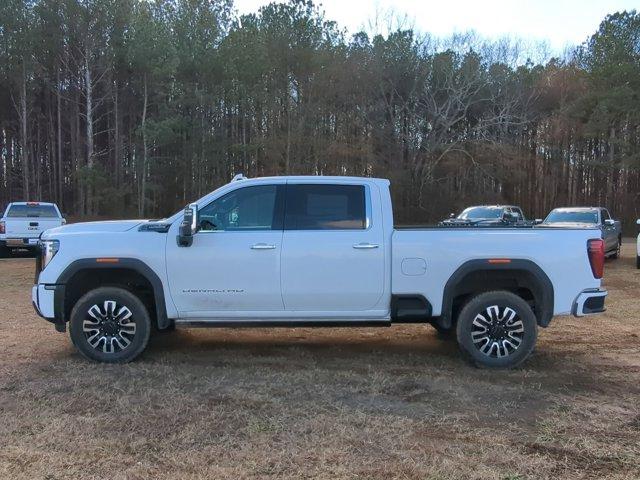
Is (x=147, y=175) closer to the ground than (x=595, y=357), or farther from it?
farther from it

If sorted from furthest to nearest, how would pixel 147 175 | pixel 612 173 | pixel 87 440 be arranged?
pixel 612 173 < pixel 147 175 < pixel 87 440

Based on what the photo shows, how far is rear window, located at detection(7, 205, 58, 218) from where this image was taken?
16578 millimetres

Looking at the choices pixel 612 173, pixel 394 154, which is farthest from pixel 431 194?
pixel 612 173

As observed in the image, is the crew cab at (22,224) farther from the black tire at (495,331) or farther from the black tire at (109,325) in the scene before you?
the black tire at (495,331)

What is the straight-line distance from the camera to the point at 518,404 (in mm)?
4844

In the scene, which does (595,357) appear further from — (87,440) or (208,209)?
(87,440)

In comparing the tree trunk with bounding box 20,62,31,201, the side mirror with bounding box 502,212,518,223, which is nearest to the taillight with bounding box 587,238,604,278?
the side mirror with bounding box 502,212,518,223

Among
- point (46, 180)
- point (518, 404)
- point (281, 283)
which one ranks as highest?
point (46, 180)

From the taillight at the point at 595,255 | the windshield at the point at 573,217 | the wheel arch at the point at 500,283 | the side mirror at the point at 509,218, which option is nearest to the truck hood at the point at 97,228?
the wheel arch at the point at 500,283

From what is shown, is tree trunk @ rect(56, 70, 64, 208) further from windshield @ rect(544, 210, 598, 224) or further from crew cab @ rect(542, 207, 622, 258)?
crew cab @ rect(542, 207, 622, 258)

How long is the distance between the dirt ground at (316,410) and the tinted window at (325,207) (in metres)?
1.49

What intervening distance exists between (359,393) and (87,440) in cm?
227

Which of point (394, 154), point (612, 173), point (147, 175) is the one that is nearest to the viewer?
point (147, 175)

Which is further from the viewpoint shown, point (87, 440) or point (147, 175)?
point (147, 175)
